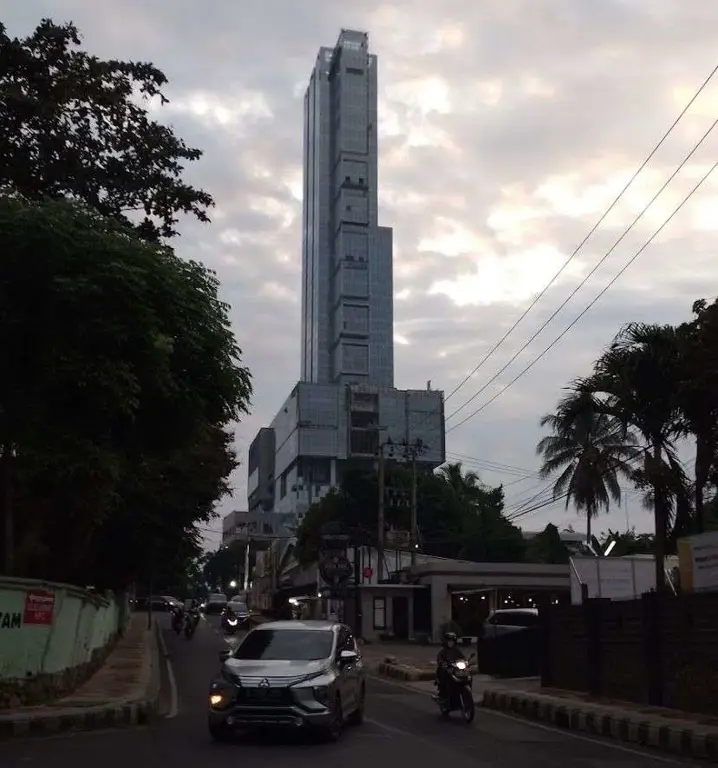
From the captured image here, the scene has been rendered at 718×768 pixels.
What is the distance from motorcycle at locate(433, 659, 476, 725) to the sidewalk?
A: 5.07m

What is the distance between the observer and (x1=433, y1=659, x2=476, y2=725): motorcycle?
57.6 ft

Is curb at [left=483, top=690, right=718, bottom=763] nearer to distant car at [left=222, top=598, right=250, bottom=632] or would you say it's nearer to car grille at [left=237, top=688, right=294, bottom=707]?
car grille at [left=237, top=688, right=294, bottom=707]

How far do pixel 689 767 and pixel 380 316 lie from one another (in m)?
161

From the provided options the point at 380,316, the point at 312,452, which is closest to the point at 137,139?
the point at 312,452

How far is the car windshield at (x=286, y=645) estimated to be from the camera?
A: 1489 cm

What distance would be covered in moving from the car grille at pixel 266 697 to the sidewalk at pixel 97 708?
3.42 metres

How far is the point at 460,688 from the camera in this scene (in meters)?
17.7

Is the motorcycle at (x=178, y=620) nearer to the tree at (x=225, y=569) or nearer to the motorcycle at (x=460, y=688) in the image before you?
the motorcycle at (x=460, y=688)

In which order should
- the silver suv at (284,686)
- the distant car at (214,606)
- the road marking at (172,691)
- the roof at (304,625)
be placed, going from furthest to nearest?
the distant car at (214,606)
the road marking at (172,691)
the roof at (304,625)
the silver suv at (284,686)

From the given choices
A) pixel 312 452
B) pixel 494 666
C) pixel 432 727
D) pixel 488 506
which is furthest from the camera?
pixel 312 452

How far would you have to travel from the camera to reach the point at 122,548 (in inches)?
1484

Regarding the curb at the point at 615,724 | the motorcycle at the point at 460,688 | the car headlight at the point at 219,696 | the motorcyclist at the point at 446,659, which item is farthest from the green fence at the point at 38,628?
the curb at the point at 615,724

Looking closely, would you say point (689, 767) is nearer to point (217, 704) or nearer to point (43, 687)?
point (217, 704)

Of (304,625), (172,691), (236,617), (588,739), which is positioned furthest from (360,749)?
(236,617)
